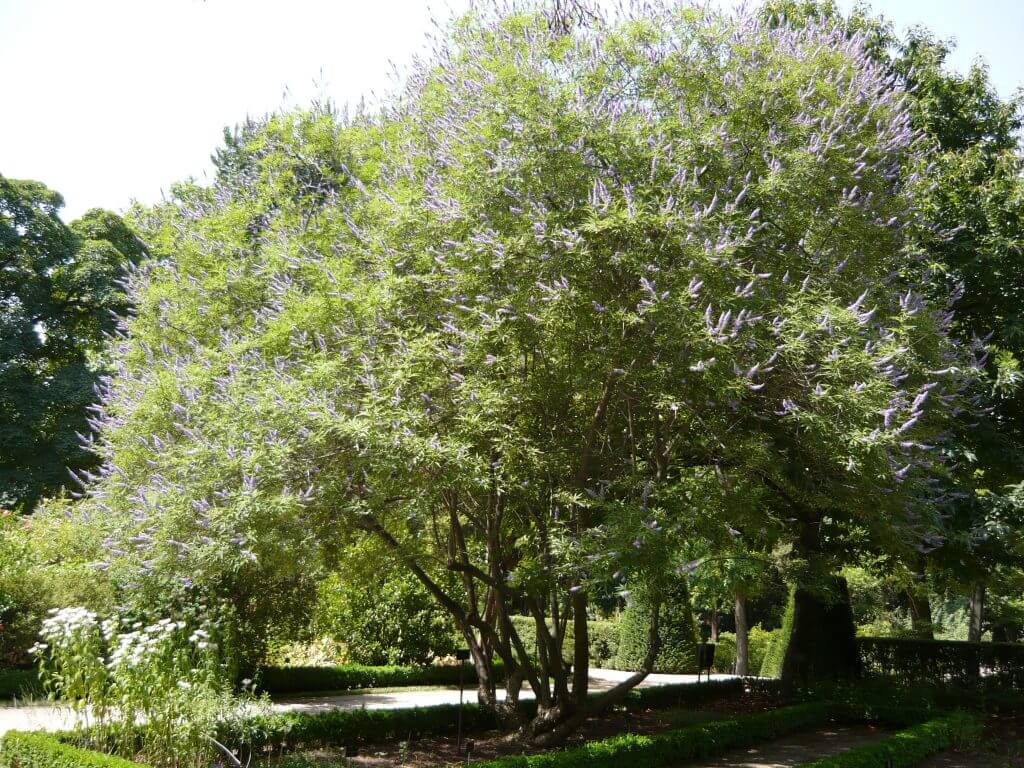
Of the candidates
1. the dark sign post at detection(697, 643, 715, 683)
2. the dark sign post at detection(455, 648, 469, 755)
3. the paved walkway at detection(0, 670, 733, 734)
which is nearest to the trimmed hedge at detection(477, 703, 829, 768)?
the dark sign post at detection(455, 648, 469, 755)

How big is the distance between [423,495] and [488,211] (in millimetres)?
3054

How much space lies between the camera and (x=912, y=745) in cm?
1030

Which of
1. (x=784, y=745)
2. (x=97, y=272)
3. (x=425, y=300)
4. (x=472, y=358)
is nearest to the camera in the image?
(x=472, y=358)

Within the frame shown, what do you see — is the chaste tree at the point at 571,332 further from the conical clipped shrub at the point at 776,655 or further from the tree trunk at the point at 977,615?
the tree trunk at the point at 977,615

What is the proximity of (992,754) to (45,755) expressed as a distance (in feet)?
38.2

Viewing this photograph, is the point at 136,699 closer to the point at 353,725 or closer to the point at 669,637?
the point at 353,725

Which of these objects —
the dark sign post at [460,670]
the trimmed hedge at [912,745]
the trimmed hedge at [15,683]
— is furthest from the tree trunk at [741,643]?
the trimmed hedge at [15,683]

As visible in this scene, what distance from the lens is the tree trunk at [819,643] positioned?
15.9m

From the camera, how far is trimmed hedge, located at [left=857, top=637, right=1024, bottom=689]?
17406 mm

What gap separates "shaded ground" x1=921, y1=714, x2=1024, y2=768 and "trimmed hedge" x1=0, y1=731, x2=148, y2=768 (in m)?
9.43

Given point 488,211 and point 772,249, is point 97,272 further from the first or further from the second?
point 772,249

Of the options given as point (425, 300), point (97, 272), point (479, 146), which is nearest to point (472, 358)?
point (425, 300)

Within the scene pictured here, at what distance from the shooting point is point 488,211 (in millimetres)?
8594

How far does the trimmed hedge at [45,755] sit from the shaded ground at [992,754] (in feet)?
30.9
